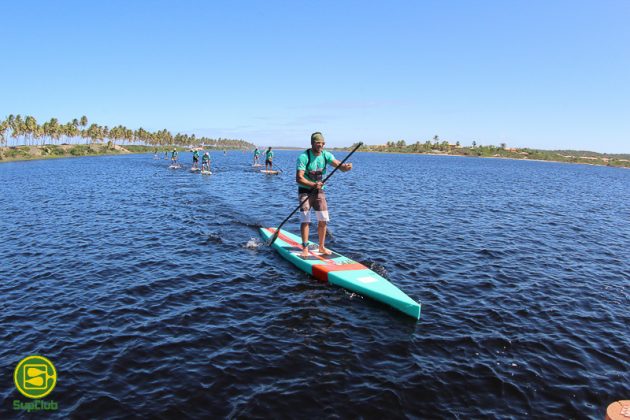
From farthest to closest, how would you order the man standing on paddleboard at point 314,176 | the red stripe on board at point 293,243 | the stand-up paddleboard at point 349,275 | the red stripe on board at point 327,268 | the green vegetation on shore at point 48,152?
the green vegetation on shore at point 48,152 < the red stripe on board at point 293,243 < the man standing on paddleboard at point 314,176 < the red stripe on board at point 327,268 < the stand-up paddleboard at point 349,275

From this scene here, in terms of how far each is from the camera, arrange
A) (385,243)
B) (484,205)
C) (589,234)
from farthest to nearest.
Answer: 1. (484,205)
2. (589,234)
3. (385,243)

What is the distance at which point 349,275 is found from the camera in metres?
11.4

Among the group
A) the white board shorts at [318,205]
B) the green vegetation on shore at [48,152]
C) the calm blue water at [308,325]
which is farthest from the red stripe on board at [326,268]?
the green vegetation on shore at [48,152]

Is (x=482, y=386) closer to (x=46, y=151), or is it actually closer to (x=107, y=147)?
(x=46, y=151)

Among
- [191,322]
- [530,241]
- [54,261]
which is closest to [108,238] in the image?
[54,261]

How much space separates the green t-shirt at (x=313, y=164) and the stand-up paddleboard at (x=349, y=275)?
114 inches

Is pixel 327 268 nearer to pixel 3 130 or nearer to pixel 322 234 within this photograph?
pixel 322 234

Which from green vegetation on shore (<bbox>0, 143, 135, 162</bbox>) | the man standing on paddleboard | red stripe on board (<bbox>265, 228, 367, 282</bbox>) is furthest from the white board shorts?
green vegetation on shore (<bbox>0, 143, 135, 162</bbox>)

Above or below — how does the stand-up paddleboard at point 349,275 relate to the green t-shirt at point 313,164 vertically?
below

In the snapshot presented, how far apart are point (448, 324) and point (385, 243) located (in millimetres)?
7804

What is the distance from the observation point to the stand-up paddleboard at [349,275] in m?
9.69

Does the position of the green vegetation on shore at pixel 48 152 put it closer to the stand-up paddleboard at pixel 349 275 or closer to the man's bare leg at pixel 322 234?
the stand-up paddleboard at pixel 349 275

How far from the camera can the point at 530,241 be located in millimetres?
18547

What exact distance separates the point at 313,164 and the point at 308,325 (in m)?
5.45
